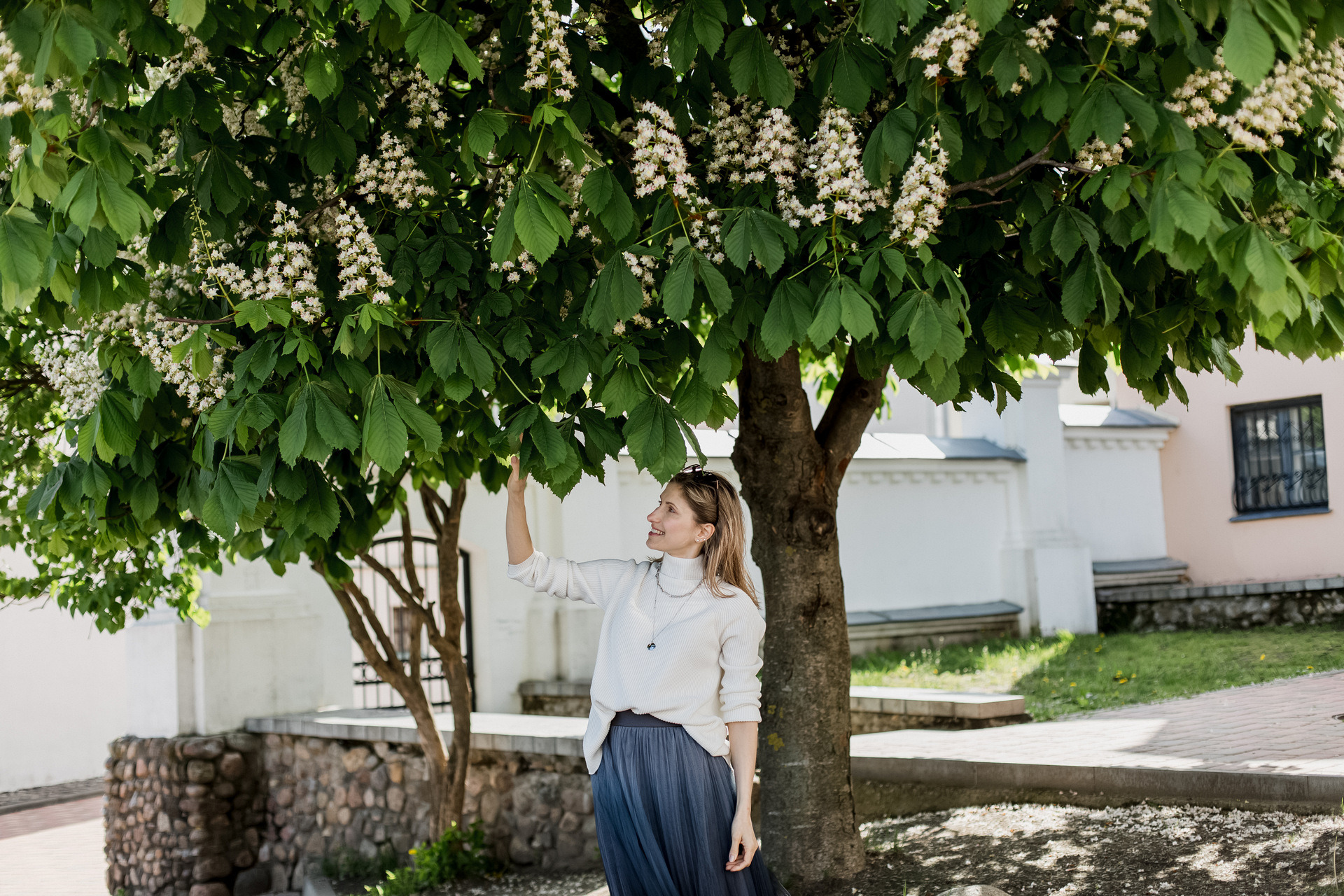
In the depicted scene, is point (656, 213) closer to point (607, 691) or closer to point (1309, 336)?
point (607, 691)

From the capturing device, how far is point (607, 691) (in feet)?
10.8

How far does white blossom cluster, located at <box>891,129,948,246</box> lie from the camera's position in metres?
2.95

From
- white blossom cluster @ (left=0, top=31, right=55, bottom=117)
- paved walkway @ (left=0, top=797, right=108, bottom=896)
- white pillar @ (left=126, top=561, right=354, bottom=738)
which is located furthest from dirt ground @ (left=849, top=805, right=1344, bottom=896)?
paved walkway @ (left=0, top=797, right=108, bottom=896)

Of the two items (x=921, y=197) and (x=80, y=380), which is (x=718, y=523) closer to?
(x=921, y=197)

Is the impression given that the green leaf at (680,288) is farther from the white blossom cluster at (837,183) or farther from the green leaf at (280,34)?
the green leaf at (280,34)

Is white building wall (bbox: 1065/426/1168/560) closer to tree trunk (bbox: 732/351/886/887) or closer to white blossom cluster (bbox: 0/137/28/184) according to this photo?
tree trunk (bbox: 732/351/886/887)

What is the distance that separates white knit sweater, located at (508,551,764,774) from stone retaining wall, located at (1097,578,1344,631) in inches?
479

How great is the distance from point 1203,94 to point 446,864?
628 cm

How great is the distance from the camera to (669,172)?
332cm

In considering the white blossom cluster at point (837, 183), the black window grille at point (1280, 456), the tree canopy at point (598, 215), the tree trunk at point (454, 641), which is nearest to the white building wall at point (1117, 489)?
the black window grille at point (1280, 456)

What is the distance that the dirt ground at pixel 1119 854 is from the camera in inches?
176

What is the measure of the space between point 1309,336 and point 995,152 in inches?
40.2

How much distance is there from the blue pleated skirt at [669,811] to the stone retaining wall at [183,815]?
24.3 ft

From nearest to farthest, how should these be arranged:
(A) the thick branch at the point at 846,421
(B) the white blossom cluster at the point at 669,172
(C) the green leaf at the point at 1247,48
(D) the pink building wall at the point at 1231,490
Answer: (C) the green leaf at the point at 1247,48, (B) the white blossom cluster at the point at 669,172, (A) the thick branch at the point at 846,421, (D) the pink building wall at the point at 1231,490
